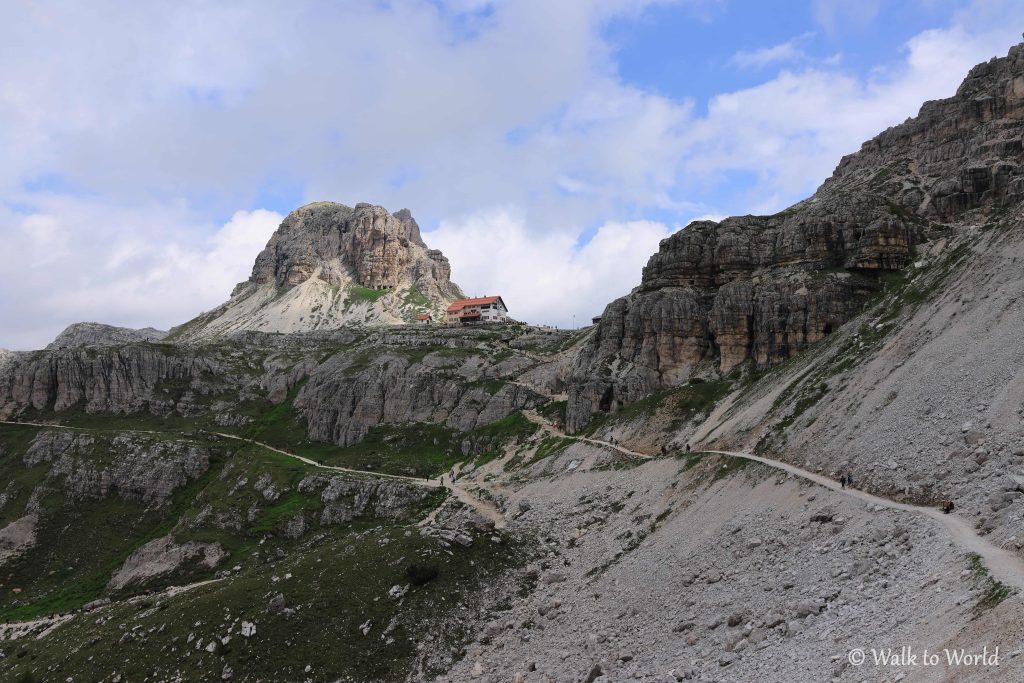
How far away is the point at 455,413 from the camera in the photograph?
134 m

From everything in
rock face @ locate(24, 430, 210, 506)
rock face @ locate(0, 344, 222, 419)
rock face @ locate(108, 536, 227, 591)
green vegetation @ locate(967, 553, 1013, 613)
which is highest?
rock face @ locate(0, 344, 222, 419)

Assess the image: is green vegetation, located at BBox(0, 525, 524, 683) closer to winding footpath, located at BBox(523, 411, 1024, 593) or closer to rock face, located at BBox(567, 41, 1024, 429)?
winding footpath, located at BBox(523, 411, 1024, 593)

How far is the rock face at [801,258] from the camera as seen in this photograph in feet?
286

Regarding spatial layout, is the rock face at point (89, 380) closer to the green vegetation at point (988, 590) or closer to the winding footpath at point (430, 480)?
the winding footpath at point (430, 480)

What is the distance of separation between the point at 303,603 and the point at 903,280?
271 ft

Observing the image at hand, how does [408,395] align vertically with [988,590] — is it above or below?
above

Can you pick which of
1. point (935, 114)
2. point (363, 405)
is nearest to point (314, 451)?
point (363, 405)

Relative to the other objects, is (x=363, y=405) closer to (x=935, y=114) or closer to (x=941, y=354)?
(x=941, y=354)

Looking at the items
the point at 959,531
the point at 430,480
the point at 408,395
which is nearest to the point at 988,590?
the point at 959,531

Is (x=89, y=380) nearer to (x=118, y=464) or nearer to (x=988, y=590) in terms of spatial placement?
(x=118, y=464)

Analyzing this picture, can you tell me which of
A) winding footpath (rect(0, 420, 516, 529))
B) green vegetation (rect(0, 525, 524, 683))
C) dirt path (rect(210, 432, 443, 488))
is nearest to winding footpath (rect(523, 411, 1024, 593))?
green vegetation (rect(0, 525, 524, 683))

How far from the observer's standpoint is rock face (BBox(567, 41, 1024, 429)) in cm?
8731

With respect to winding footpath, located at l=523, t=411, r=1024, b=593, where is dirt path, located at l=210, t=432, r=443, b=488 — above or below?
above

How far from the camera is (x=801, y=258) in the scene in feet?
307
